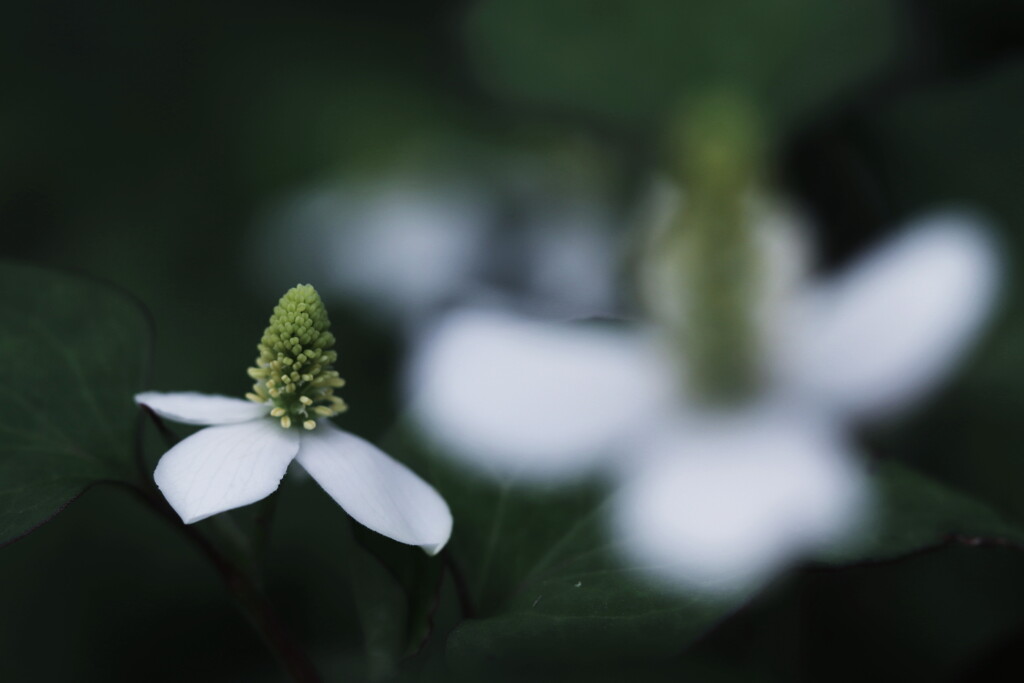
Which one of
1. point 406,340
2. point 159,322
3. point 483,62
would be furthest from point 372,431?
point 483,62

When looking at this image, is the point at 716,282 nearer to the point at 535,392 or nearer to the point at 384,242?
the point at 535,392

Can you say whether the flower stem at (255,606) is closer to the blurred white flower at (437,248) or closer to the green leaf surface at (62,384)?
the green leaf surface at (62,384)

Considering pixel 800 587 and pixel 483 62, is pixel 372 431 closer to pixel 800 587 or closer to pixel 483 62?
pixel 800 587

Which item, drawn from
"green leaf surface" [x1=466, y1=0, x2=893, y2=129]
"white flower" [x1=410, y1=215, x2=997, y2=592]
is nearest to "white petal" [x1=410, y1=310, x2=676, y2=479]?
"white flower" [x1=410, y1=215, x2=997, y2=592]

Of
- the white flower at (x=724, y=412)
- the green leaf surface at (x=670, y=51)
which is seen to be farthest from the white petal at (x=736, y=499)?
the green leaf surface at (x=670, y=51)

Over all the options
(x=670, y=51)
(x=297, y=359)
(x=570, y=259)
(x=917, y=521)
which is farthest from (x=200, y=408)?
(x=670, y=51)

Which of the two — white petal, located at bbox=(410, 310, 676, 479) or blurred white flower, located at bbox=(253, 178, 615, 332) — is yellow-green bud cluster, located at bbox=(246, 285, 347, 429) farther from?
blurred white flower, located at bbox=(253, 178, 615, 332)
